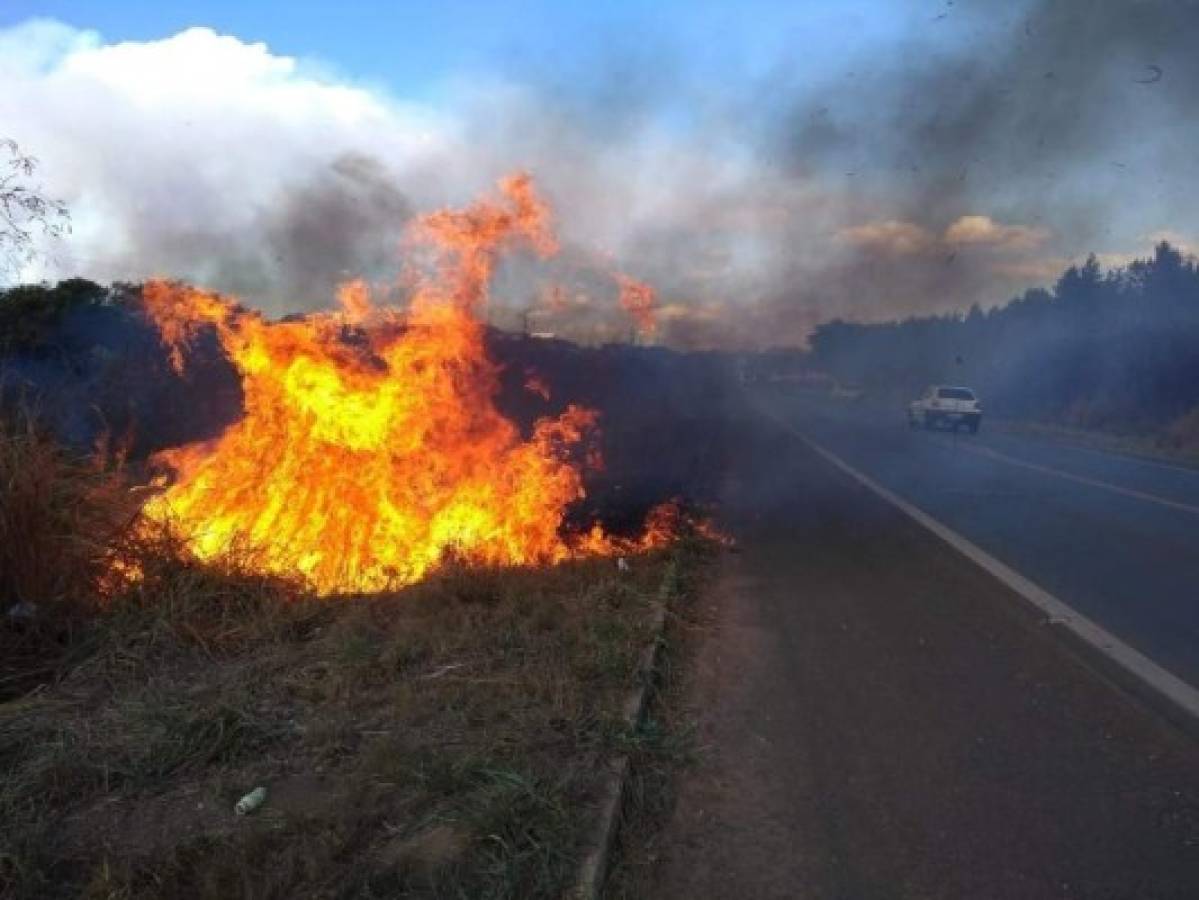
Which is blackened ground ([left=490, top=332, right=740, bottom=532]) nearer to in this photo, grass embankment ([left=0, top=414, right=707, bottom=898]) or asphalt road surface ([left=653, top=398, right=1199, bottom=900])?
asphalt road surface ([left=653, top=398, right=1199, bottom=900])

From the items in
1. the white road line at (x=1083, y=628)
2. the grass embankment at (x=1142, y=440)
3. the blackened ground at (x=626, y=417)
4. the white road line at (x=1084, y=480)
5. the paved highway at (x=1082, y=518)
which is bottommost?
the grass embankment at (x=1142, y=440)

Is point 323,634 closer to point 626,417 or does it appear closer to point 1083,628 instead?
point 1083,628

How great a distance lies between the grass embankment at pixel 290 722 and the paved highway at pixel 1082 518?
3.37 metres

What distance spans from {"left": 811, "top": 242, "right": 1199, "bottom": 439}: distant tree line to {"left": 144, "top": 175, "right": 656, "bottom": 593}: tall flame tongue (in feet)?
77.4

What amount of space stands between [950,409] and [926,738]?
2632 cm

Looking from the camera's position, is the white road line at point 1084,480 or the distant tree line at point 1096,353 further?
the distant tree line at point 1096,353

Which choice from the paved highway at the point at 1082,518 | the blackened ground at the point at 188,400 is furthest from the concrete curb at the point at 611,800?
the blackened ground at the point at 188,400

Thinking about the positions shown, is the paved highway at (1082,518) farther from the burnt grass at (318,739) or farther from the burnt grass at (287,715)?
the burnt grass at (318,739)

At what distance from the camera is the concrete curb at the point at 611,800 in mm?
3199

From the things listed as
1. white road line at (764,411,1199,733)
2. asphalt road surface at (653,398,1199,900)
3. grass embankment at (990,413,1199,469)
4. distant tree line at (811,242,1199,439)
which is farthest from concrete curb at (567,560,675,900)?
distant tree line at (811,242,1199,439)

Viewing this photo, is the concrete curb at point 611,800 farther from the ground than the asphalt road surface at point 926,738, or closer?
farther from the ground

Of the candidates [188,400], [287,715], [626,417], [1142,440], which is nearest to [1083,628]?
[287,715]

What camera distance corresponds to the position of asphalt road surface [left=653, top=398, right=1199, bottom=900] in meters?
3.43

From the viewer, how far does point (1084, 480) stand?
52.5ft
